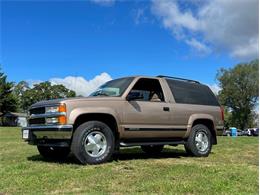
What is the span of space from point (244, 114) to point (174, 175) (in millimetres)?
78607

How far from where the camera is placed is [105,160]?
8.34 metres

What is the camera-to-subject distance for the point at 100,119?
28.5 feet

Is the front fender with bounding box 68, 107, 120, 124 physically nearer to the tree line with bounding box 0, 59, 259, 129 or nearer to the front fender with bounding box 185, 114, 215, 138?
the front fender with bounding box 185, 114, 215, 138

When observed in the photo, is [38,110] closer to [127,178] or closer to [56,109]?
[56,109]

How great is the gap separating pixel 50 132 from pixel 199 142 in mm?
3910

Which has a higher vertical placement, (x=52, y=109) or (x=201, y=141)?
(x=52, y=109)

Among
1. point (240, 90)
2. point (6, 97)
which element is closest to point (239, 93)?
point (240, 90)

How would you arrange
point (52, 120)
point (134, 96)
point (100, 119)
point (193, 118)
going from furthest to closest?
point (193, 118)
point (134, 96)
point (100, 119)
point (52, 120)

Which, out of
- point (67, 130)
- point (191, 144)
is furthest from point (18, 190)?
point (191, 144)

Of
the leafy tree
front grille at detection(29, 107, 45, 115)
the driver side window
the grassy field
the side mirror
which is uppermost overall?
the leafy tree

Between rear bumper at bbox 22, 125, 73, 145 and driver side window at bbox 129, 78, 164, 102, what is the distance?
6.44 feet

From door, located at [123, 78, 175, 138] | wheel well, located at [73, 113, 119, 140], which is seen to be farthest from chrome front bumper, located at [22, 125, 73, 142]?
door, located at [123, 78, 175, 138]

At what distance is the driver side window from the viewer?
965cm

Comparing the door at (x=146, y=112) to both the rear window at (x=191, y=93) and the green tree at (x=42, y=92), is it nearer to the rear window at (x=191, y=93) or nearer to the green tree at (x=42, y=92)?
the rear window at (x=191, y=93)
